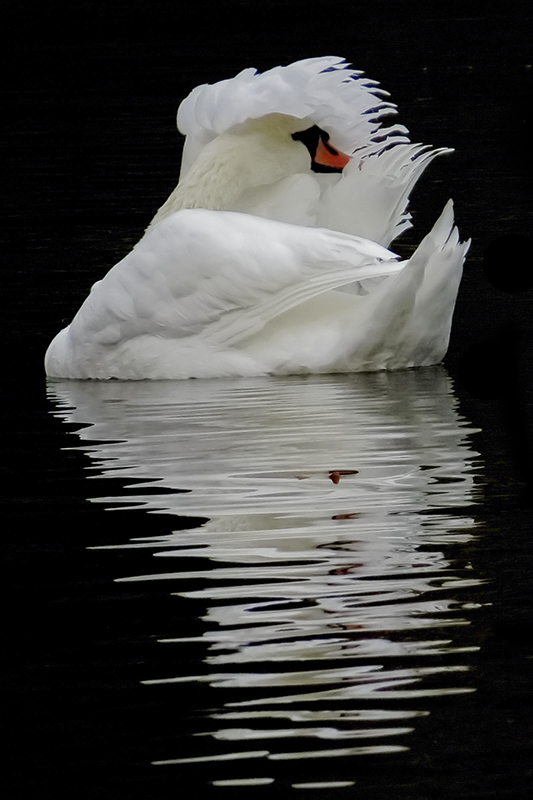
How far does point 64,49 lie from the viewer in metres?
21.7

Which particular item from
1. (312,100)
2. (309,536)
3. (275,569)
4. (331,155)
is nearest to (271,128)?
(331,155)

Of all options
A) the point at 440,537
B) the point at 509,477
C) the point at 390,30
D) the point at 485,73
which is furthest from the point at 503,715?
the point at 390,30

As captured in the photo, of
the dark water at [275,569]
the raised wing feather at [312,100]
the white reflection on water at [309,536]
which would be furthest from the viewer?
the raised wing feather at [312,100]

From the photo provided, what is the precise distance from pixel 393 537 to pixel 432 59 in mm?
14816

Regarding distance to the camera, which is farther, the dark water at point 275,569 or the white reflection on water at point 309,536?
the white reflection on water at point 309,536

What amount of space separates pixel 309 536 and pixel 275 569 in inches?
12.7

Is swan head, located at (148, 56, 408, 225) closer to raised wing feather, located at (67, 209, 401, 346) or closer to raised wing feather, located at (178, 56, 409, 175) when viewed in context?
raised wing feather, located at (178, 56, 409, 175)

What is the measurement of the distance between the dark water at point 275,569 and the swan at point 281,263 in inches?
7.5

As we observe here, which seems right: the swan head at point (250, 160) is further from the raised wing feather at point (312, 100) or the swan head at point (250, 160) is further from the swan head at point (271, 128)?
the raised wing feather at point (312, 100)

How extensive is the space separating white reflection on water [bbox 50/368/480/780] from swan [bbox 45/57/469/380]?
0.17m

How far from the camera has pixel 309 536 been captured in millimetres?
4867

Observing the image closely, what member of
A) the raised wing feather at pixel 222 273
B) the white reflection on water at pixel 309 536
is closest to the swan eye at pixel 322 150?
the raised wing feather at pixel 222 273

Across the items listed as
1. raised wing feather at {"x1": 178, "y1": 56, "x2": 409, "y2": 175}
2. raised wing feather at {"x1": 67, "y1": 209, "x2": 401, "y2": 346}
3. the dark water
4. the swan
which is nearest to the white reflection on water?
the dark water

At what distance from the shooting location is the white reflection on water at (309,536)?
3.64m
